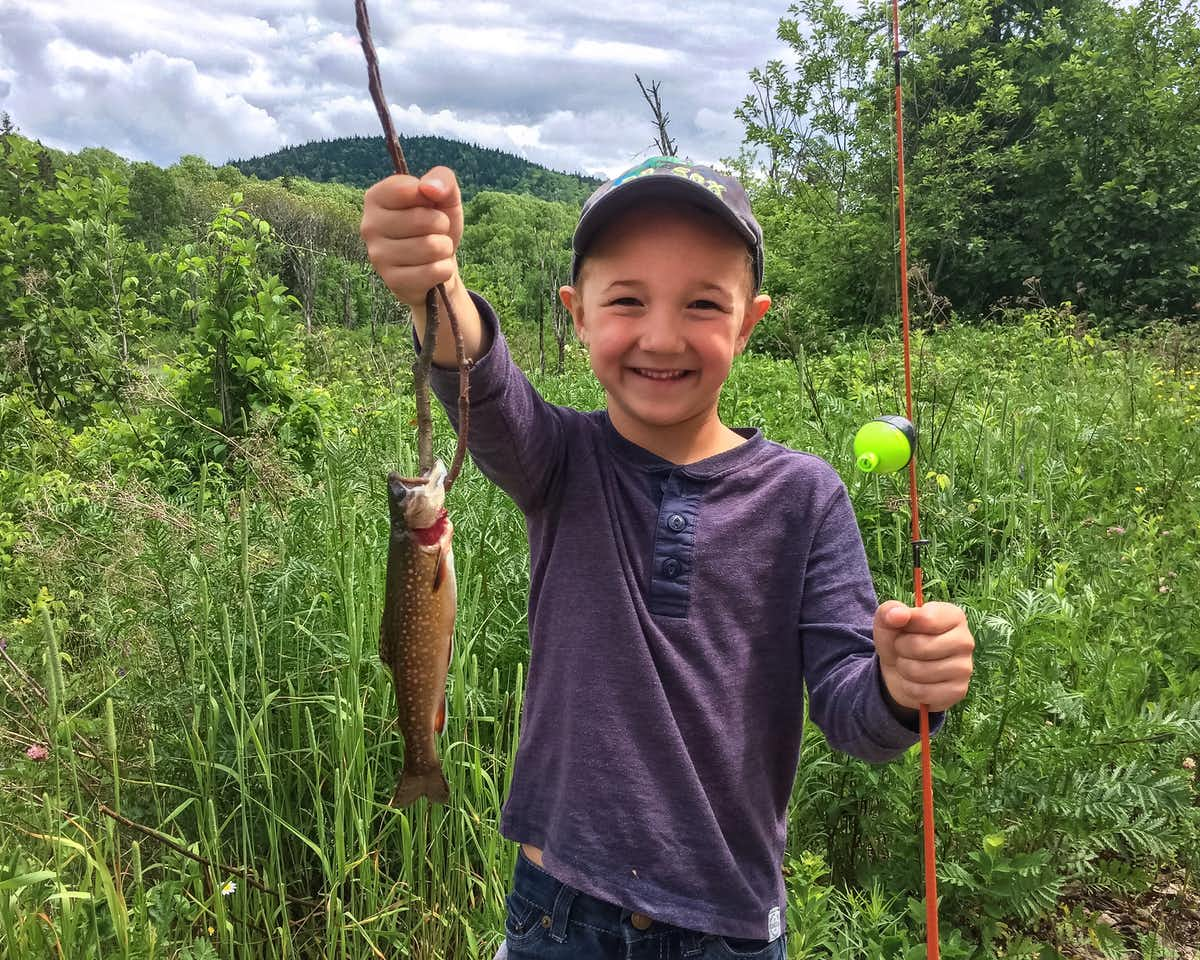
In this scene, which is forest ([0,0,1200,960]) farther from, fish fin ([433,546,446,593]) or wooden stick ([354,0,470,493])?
fish fin ([433,546,446,593])

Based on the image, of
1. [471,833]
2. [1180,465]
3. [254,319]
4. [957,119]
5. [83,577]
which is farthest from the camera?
[957,119]

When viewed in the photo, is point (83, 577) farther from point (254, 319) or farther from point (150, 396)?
point (254, 319)

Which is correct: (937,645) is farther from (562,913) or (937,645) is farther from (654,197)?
(654,197)

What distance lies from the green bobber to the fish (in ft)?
2.16

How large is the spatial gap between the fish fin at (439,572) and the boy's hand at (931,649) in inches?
25.1

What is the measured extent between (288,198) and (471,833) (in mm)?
68684

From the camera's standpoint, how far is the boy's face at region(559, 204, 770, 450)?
4.60 feet

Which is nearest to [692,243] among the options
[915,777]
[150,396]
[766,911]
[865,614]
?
[865,614]

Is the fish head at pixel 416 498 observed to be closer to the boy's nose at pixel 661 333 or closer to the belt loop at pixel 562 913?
the boy's nose at pixel 661 333

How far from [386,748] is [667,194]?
2061 mm

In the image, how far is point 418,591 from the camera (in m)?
1.12

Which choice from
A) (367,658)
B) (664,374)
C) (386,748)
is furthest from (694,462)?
(386,748)

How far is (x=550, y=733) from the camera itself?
1.46 m

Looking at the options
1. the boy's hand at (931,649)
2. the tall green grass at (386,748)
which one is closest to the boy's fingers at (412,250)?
the boy's hand at (931,649)
